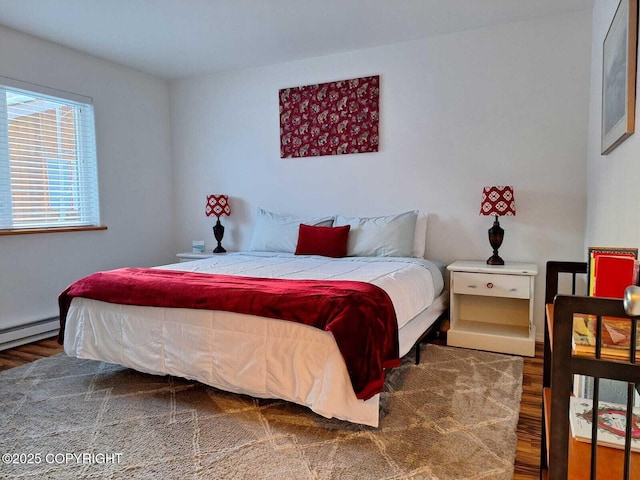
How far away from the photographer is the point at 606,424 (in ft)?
3.78

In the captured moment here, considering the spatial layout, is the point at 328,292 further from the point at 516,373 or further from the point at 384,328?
the point at 516,373

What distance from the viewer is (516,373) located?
256cm

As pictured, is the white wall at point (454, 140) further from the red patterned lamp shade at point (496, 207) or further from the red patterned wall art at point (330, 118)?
the red patterned lamp shade at point (496, 207)

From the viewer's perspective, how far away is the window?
3.23m

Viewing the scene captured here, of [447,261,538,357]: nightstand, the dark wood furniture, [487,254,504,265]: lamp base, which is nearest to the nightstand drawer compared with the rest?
[447,261,538,357]: nightstand

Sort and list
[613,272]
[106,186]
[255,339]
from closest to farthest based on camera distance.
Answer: [613,272] → [255,339] → [106,186]

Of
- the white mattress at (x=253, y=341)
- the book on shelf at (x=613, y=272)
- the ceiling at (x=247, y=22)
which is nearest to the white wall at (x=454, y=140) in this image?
the ceiling at (x=247, y=22)

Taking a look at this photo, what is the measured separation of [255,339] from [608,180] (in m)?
1.97

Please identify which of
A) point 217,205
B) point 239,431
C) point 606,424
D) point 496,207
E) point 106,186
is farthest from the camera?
point 217,205

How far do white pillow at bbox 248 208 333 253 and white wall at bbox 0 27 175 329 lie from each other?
1.32m

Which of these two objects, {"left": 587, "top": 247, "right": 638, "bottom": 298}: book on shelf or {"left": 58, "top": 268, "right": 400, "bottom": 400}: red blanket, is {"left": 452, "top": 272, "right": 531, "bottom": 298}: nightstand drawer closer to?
{"left": 58, "top": 268, "right": 400, "bottom": 400}: red blanket

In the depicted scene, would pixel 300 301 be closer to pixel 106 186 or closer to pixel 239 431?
pixel 239 431

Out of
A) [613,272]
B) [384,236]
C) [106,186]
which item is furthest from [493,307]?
[106,186]

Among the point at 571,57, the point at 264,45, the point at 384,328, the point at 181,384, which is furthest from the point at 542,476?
the point at 264,45
